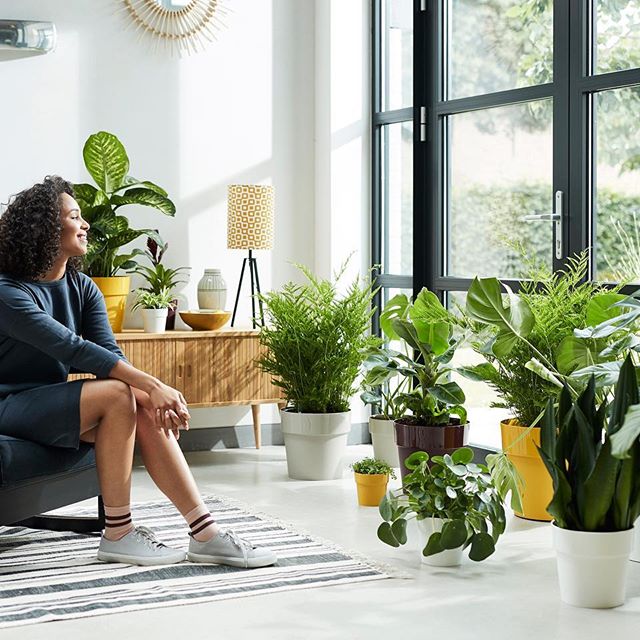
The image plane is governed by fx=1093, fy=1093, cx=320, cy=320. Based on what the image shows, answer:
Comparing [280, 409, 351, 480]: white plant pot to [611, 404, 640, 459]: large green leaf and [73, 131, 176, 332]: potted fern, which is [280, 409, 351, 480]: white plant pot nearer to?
[73, 131, 176, 332]: potted fern

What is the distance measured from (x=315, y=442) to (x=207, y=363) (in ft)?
2.14

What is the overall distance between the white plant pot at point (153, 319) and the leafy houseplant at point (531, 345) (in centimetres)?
156

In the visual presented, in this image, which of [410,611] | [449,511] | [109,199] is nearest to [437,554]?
[449,511]

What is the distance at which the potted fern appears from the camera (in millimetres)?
4656

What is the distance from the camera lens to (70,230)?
3.49 metres

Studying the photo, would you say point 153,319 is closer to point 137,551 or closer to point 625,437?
point 137,551

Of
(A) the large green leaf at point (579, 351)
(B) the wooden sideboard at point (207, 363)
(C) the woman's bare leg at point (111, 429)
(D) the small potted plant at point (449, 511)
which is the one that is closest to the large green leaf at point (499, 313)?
(A) the large green leaf at point (579, 351)

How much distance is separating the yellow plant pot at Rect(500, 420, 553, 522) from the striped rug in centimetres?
80

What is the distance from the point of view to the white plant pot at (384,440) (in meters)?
4.63

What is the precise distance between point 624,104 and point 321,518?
73.7 inches

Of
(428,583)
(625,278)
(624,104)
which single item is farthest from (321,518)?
(624,104)

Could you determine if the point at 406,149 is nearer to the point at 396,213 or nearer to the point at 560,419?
the point at 396,213

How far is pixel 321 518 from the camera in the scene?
13.0 feet

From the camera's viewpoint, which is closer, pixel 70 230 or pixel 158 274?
pixel 70 230
